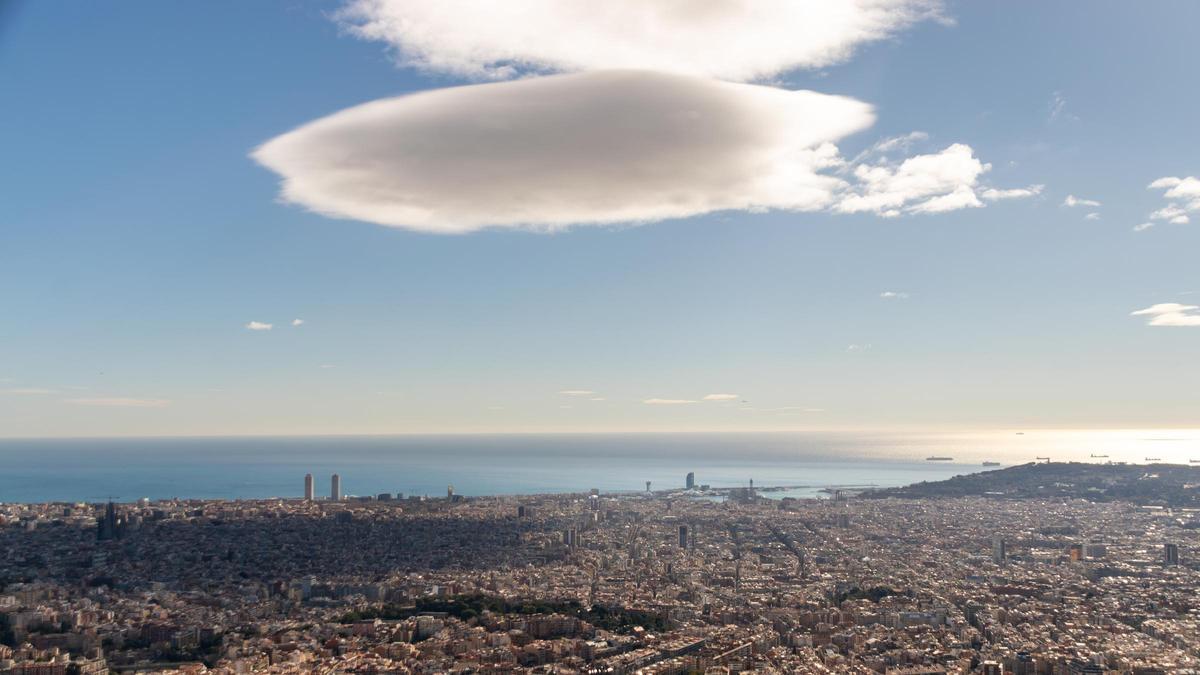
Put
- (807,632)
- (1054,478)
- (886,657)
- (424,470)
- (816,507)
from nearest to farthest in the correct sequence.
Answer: (886,657) → (807,632) → (816,507) → (1054,478) → (424,470)

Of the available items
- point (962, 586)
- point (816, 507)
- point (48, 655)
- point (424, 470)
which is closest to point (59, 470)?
point (424, 470)

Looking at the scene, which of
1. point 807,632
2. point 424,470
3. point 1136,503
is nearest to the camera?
point 807,632

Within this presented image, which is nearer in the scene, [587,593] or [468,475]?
[587,593]

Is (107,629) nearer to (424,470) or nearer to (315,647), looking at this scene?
(315,647)

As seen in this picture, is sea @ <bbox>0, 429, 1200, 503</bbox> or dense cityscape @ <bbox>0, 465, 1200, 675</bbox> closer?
dense cityscape @ <bbox>0, 465, 1200, 675</bbox>

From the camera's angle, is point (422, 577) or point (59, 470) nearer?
point (422, 577)

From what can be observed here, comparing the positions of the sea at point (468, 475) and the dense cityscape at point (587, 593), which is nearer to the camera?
the dense cityscape at point (587, 593)

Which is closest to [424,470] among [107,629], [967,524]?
[967,524]
